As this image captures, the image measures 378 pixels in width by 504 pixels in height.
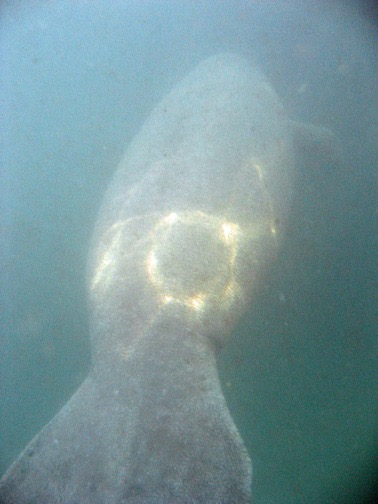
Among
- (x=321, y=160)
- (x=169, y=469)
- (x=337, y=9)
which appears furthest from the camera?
(x=337, y=9)

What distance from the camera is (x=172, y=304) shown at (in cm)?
348

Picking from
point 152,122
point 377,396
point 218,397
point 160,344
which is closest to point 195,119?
point 152,122

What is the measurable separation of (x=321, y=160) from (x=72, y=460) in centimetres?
708

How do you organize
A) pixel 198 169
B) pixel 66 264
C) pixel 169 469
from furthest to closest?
pixel 66 264 < pixel 198 169 < pixel 169 469

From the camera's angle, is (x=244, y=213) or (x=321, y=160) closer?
(x=244, y=213)

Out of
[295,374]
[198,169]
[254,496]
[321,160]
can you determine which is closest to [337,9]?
[321,160]

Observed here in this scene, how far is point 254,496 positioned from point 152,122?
673 centimetres

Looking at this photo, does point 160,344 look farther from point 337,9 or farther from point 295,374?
point 337,9

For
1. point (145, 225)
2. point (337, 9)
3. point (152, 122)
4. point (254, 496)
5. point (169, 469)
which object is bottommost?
point (254, 496)

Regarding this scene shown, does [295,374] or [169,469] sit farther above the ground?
[169,469]

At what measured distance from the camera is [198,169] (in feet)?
14.6

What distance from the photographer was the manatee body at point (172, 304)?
8.09ft

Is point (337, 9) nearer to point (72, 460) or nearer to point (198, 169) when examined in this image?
point (198, 169)

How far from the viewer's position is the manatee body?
8.09ft
